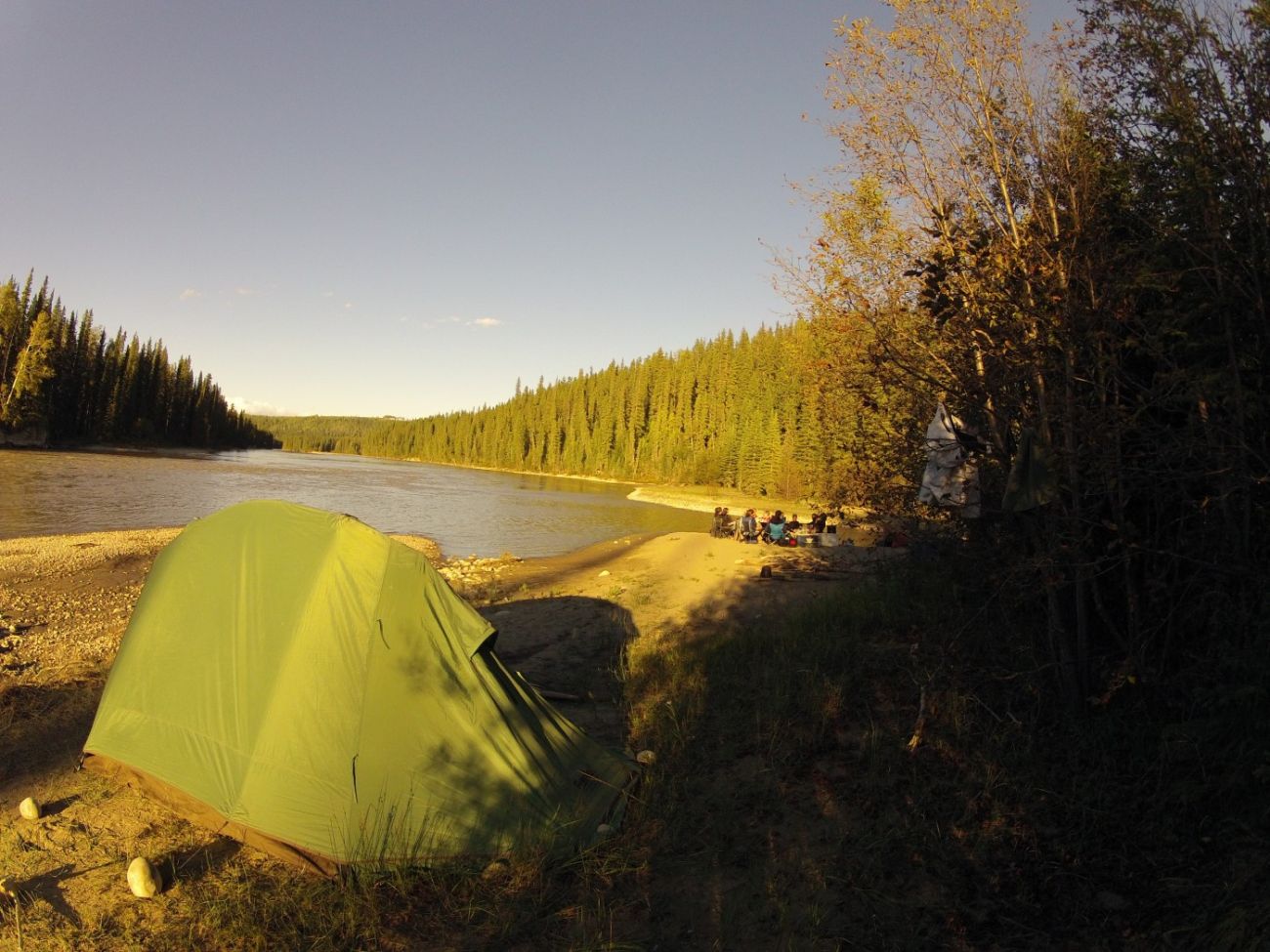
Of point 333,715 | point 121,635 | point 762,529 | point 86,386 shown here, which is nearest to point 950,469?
point 333,715

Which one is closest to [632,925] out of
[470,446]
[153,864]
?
[153,864]

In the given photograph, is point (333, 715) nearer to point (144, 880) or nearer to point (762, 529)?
point (144, 880)

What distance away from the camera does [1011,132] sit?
6.16 meters

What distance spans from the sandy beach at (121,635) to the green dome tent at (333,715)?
1.13 ft

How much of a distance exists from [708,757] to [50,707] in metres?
6.80

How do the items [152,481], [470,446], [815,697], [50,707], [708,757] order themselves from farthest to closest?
[470,446] < [152,481] < [50,707] < [815,697] < [708,757]

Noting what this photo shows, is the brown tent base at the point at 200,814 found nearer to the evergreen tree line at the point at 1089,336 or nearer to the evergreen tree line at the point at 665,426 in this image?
the evergreen tree line at the point at 1089,336

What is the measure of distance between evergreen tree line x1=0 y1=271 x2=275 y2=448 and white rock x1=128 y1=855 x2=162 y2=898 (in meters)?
81.0

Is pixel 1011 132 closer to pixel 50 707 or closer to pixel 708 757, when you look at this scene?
pixel 708 757

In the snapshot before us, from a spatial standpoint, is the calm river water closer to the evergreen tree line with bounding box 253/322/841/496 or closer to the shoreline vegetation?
the evergreen tree line with bounding box 253/322/841/496

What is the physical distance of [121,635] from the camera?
35.2ft

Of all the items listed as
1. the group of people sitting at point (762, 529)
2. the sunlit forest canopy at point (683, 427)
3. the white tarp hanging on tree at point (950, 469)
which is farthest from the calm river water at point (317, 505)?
the white tarp hanging on tree at point (950, 469)

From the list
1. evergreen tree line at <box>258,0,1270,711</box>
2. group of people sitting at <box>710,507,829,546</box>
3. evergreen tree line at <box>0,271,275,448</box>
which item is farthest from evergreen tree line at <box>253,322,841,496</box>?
evergreen tree line at <box>0,271,275,448</box>

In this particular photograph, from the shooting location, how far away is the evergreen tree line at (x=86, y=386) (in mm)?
66875
